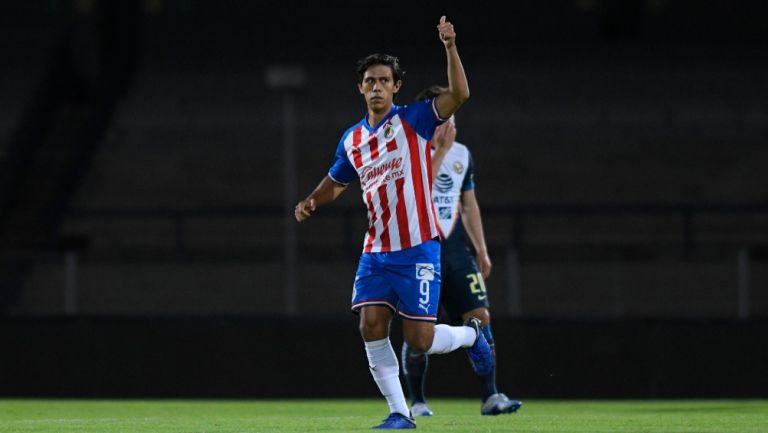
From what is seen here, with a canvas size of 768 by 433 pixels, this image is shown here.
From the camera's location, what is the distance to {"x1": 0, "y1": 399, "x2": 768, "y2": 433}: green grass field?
845 centimetres

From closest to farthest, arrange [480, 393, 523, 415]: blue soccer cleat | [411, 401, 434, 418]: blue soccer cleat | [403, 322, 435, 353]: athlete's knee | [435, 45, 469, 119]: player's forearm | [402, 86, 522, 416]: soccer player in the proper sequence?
[435, 45, 469, 119]: player's forearm → [403, 322, 435, 353]: athlete's knee → [480, 393, 523, 415]: blue soccer cleat → [402, 86, 522, 416]: soccer player → [411, 401, 434, 418]: blue soccer cleat

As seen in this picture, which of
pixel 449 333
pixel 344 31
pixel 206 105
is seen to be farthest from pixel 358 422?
pixel 344 31

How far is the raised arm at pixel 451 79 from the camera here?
766cm

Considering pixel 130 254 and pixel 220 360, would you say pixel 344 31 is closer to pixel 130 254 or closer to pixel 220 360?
pixel 130 254

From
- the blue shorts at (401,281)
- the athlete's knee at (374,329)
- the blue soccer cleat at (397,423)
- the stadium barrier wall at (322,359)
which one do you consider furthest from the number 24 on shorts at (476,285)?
the stadium barrier wall at (322,359)

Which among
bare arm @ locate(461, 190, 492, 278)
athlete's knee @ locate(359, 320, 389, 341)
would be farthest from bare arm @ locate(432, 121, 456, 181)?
athlete's knee @ locate(359, 320, 389, 341)

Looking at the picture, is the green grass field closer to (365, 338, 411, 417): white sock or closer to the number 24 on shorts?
(365, 338, 411, 417): white sock

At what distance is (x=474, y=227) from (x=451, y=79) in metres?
2.60

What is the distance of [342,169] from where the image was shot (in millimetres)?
8602

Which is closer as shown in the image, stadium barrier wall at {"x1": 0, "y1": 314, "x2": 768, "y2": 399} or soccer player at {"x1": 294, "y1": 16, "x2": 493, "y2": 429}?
soccer player at {"x1": 294, "y1": 16, "x2": 493, "y2": 429}

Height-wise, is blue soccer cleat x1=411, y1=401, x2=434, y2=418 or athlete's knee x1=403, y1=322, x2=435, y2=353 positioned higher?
athlete's knee x1=403, y1=322, x2=435, y2=353

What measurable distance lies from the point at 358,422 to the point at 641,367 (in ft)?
16.2

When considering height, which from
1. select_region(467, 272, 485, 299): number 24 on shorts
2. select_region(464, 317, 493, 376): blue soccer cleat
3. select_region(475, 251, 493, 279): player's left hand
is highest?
select_region(475, 251, 493, 279): player's left hand

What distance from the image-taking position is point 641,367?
13.4 m
